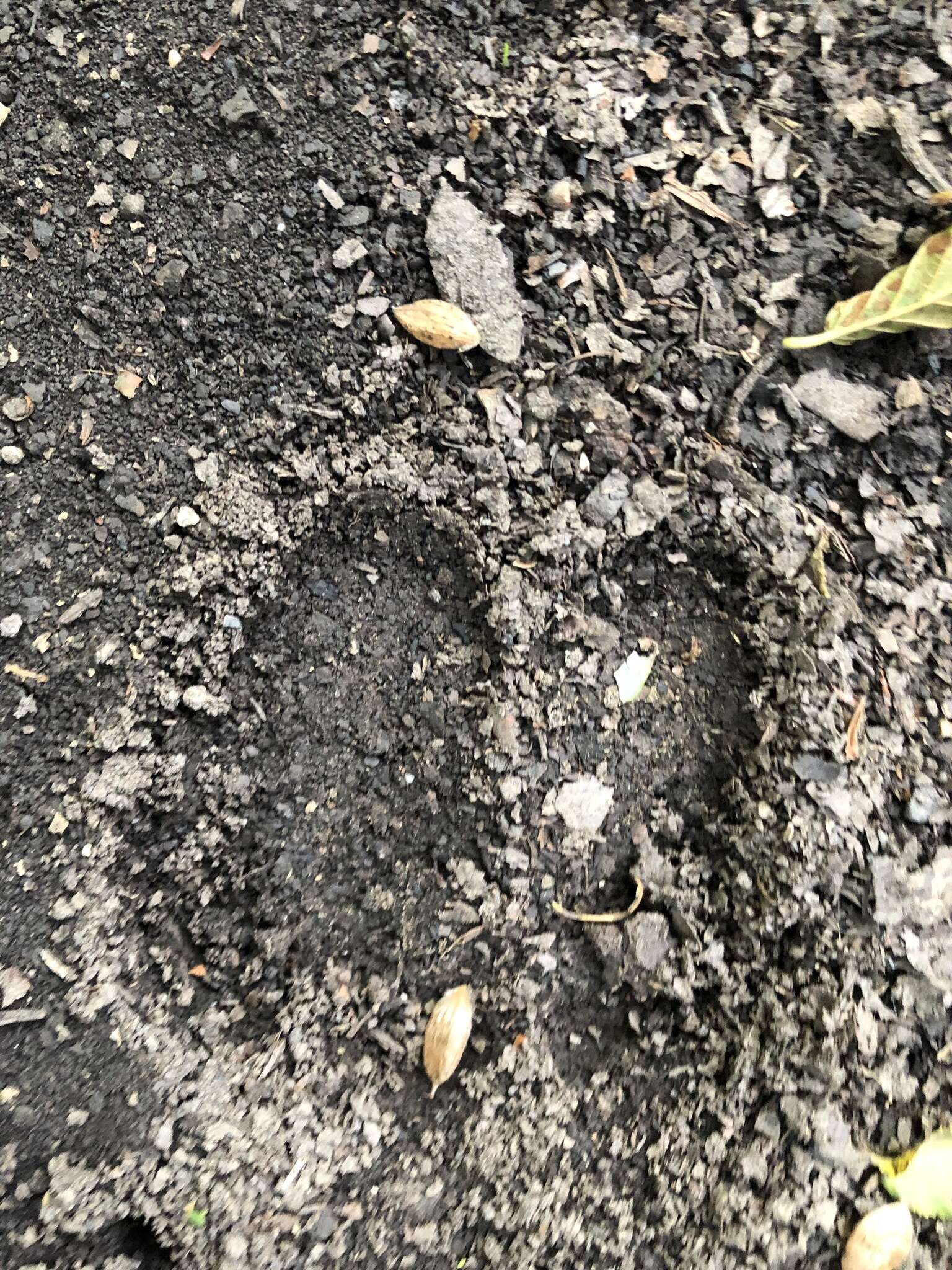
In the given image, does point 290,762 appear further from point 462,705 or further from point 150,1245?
point 150,1245

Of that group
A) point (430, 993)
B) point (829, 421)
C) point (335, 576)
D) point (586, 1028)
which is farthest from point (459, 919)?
point (829, 421)

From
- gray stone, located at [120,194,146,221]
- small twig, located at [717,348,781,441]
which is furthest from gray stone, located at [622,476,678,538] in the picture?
gray stone, located at [120,194,146,221]

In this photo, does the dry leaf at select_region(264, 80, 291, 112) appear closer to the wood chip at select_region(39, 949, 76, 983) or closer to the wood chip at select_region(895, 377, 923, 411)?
the wood chip at select_region(895, 377, 923, 411)

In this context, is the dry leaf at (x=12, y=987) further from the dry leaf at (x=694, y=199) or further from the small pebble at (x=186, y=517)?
the dry leaf at (x=694, y=199)

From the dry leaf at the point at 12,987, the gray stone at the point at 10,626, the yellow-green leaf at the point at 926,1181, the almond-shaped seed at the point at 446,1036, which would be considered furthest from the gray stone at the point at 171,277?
the yellow-green leaf at the point at 926,1181

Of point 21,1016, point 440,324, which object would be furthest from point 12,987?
point 440,324
